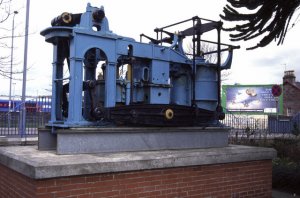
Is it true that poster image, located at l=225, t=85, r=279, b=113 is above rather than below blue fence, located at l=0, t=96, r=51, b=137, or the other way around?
above

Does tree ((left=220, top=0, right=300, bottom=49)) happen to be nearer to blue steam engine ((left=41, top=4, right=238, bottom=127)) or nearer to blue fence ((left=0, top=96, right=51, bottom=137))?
blue steam engine ((left=41, top=4, right=238, bottom=127))

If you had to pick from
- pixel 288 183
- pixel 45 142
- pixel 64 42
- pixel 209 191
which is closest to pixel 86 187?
pixel 45 142

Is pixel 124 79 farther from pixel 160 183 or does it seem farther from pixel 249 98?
pixel 249 98

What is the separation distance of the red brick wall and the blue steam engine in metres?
1.10

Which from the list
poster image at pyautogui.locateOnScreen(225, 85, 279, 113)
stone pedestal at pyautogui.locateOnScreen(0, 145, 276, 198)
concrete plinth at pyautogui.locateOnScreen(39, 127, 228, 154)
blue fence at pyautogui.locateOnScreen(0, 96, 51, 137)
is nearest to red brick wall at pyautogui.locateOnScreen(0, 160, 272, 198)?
stone pedestal at pyautogui.locateOnScreen(0, 145, 276, 198)

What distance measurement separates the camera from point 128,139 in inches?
270

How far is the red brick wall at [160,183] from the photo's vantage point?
5363 millimetres

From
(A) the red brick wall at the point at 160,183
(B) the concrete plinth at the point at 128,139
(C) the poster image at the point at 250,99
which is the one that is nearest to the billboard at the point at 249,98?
(C) the poster image at the point at 250,99

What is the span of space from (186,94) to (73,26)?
279 centimetres

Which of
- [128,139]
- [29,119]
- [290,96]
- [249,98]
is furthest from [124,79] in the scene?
[290,96]

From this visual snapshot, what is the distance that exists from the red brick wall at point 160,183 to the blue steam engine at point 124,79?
1.10 meters

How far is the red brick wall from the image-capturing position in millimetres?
5363

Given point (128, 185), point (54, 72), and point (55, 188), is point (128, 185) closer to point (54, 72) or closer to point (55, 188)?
point (55, 188)

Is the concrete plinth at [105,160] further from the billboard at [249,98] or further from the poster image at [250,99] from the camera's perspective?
the poster image at [250,99]
